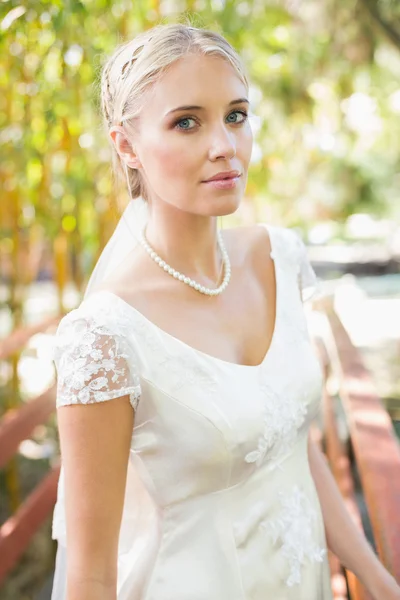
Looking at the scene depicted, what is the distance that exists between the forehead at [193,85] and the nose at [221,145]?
0.17 ft

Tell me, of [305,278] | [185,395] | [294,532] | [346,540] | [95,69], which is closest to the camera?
[185,395]

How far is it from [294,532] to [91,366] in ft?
1.72

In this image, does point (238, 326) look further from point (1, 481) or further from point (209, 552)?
point (1, 481)

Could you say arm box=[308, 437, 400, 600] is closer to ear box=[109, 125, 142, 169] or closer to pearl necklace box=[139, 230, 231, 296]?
pearl necklace box=[139, 230, 231, 296]

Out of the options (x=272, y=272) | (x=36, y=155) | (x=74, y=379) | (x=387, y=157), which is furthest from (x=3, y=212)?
(x=387, y=157)

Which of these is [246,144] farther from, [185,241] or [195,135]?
[185,241]

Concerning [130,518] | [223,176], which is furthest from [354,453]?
[223,176]

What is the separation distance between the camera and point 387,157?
53.3 feet

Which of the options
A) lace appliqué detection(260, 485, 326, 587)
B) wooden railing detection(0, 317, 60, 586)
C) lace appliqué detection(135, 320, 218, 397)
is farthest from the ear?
wooden railing detection(0, 317, 60, 586)

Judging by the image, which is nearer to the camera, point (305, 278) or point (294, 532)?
point (294, 532)

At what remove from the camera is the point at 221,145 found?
122cm

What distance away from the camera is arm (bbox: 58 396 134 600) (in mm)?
1100

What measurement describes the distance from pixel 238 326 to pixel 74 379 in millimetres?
387

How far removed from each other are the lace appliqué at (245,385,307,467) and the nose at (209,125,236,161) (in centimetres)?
42
